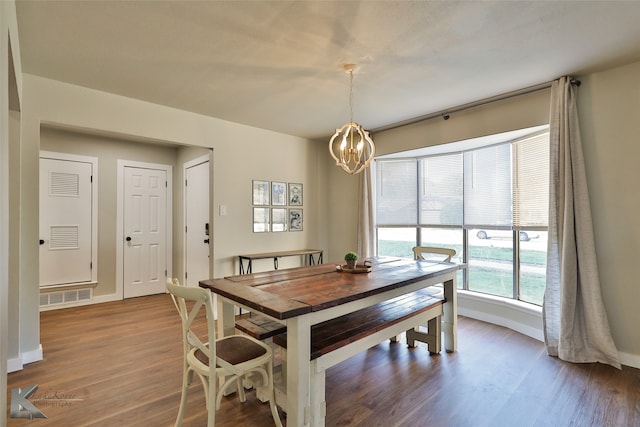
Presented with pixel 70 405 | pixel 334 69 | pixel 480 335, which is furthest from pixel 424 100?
pixel 70 405

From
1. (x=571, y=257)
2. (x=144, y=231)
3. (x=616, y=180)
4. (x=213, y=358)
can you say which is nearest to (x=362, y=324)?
(x=213, y=358)

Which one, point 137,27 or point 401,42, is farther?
point 401,42

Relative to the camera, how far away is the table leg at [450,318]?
2801mm

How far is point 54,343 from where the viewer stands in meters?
3.02

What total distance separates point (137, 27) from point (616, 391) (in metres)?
3.95

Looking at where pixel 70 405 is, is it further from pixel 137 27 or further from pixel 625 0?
pixel 625 0

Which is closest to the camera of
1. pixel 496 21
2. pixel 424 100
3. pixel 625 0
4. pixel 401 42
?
pixel 625 0

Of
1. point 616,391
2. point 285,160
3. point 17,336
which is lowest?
point 616,391

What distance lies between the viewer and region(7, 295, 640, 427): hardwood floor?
190 centimetres

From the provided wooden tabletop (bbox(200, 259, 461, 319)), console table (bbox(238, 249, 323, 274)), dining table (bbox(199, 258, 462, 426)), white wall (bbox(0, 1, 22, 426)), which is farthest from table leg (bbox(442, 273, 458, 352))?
white wall (bbox(0, 1, 22, 426))

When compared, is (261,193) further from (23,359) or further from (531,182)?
(531,182)

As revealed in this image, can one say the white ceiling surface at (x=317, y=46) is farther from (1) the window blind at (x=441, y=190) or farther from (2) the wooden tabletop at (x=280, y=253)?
(2) the wooden tabletop at (x=280, y=253)

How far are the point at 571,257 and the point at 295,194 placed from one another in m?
3.20

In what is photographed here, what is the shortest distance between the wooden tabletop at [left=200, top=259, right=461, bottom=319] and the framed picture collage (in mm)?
1643
